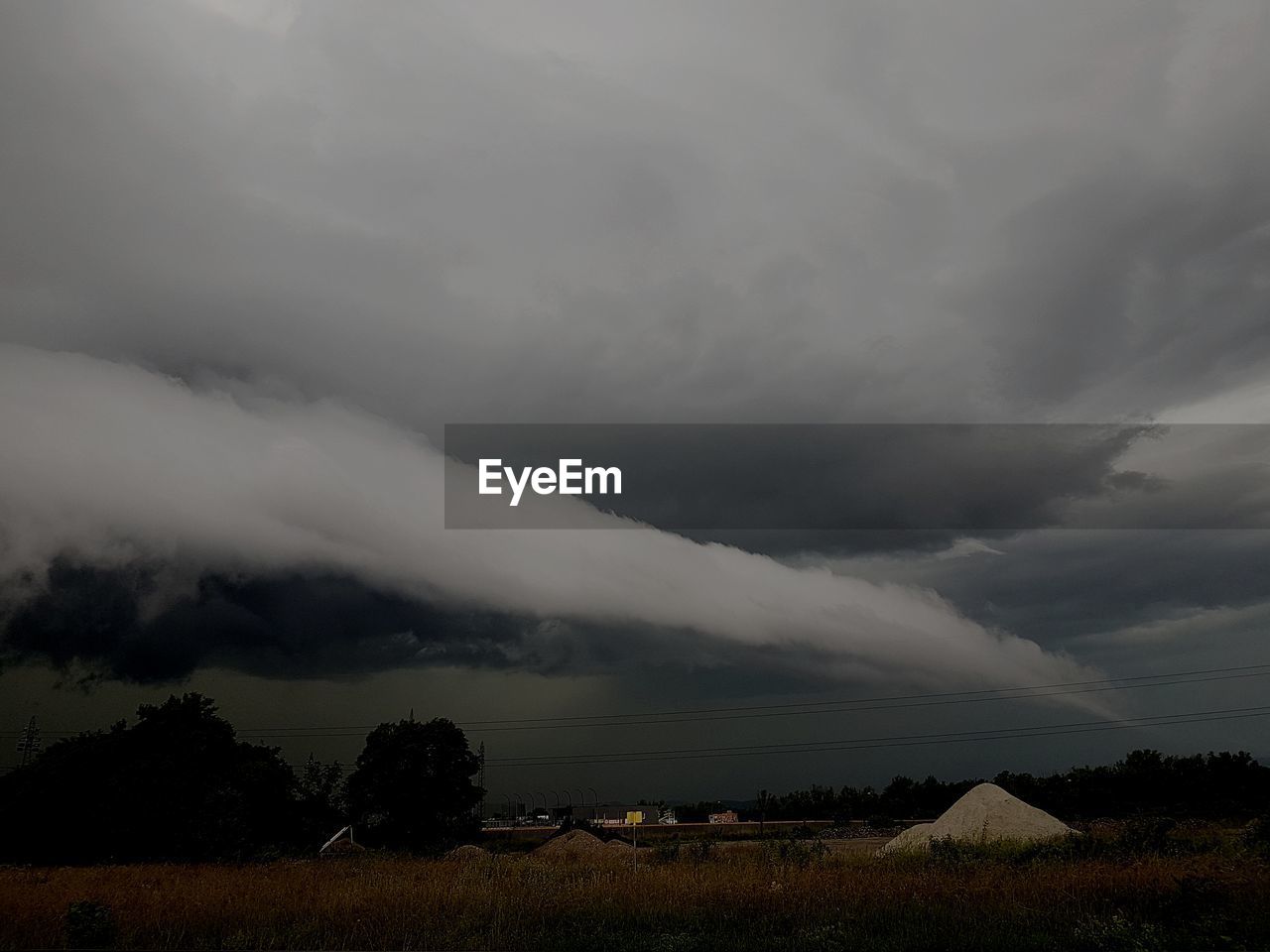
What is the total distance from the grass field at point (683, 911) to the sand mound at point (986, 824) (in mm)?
19858

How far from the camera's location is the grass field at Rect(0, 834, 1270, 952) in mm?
15188

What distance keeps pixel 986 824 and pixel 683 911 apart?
99.5 feet

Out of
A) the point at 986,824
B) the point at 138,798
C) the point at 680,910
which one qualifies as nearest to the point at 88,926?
the point at 680,910

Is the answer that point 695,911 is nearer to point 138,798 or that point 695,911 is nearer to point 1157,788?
A: point 138,798

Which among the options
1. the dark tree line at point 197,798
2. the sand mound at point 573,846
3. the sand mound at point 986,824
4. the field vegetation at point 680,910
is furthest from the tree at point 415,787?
the field vegetation at point 680,910

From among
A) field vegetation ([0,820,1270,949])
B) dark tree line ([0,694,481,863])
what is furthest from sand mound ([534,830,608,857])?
field vegetation ([0,820,1270,949])

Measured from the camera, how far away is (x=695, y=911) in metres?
17.8

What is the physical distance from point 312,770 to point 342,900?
294ft

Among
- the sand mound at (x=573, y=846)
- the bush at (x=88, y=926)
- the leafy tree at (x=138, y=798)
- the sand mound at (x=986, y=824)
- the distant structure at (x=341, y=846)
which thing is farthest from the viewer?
the sand mound at (x=573, y=846)

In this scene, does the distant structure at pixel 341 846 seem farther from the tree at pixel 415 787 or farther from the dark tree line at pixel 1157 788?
the dark tree line at pixel 1157 788

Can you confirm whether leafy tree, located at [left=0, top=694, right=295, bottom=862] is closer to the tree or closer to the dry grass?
the tree

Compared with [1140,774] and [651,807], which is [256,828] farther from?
[651,807]

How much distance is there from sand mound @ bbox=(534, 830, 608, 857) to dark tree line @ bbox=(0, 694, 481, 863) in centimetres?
1007

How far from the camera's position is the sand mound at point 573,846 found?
5097 cm
